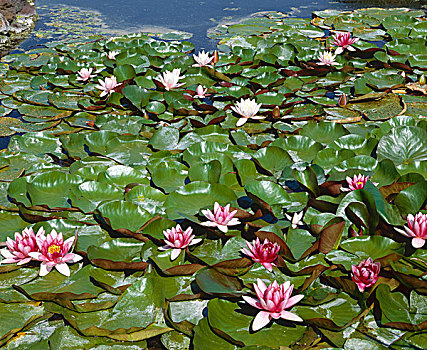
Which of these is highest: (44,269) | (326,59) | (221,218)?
(326,59)

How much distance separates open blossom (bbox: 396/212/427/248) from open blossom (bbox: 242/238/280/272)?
1.71 feet

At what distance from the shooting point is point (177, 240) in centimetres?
178

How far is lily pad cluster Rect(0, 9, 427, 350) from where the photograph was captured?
1.52 meters

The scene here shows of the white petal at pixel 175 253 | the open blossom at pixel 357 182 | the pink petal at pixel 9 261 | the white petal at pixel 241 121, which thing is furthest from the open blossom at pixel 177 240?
the white petal at pixel 241 121

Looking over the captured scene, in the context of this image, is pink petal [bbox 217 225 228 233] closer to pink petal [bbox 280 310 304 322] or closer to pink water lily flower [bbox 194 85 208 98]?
pink petal [bbox 280 310 304 322]

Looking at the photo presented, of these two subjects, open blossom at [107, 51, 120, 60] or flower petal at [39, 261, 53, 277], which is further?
open blossom at [107, 51, 120, 60]

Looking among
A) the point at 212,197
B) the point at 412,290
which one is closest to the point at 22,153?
the point at 212,197

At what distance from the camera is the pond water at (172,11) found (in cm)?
566

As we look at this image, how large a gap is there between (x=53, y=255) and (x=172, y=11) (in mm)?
5470

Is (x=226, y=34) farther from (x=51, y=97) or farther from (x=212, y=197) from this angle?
(x=212, y=197)

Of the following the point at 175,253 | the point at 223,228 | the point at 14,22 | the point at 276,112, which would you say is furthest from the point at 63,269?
the point at 14,22

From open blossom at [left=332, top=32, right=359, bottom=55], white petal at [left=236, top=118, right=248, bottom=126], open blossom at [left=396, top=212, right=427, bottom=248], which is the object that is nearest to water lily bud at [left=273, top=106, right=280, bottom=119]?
white petal at [left=236, top=118, right=248, bottom=126]

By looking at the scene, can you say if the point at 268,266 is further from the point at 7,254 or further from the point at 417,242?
the point at 7,254

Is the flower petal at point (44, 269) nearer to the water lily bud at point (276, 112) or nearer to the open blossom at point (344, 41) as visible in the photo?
the water lily bud at point (276, 112)
